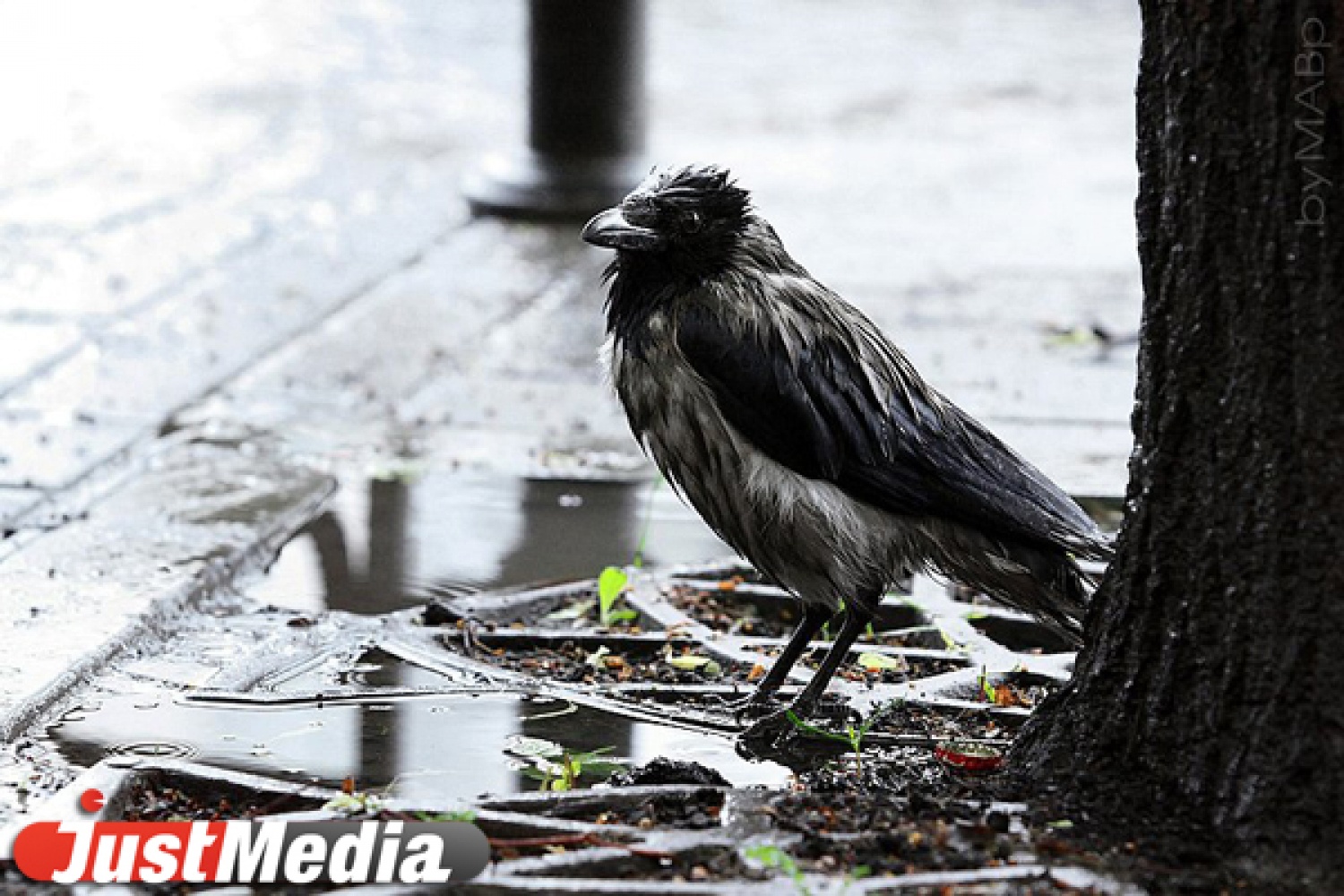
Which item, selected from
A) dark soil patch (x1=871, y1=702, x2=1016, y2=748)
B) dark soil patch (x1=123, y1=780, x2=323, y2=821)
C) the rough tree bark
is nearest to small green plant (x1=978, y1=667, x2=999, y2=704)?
dark soil patch (x1=871, y1=702, x2=1016, y2=748)

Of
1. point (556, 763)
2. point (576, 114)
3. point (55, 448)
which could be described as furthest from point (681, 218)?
point (576, 114)

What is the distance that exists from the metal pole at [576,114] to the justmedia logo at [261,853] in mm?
6933

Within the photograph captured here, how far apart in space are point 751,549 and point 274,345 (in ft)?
12.6

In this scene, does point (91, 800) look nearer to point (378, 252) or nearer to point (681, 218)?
point (681, 218)

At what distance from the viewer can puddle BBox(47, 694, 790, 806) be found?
4258 millimetres

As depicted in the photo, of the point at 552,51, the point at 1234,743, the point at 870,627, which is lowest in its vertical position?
the point at 870,627

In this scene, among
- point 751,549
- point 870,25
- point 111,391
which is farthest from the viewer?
point 870,25

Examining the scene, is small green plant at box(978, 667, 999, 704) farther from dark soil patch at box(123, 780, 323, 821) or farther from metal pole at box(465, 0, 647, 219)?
metal pole at box(465, 0, 647, 219)

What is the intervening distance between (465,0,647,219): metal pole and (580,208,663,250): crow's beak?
5842 millimetres

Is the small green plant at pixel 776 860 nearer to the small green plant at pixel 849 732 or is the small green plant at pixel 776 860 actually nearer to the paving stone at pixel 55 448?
the small green plant at pixel 849 732

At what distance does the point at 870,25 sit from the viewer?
1720 cm

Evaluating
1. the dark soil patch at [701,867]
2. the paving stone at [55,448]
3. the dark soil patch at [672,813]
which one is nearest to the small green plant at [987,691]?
the dark soil patch at [672,813]

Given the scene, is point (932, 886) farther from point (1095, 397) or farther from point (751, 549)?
point (1095, 397)

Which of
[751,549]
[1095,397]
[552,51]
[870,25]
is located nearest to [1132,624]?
[751,549]
